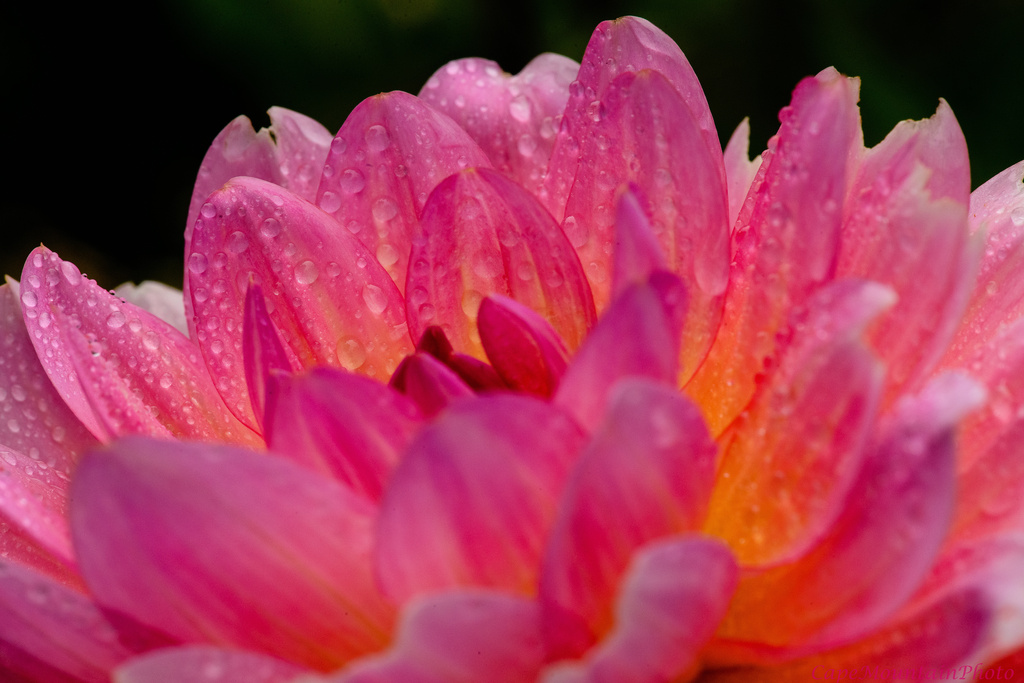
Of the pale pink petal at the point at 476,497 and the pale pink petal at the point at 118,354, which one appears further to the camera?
the pale pink petal at the point at 118,354

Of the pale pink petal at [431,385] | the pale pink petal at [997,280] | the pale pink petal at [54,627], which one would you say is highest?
the pale pink petal at [997,280]

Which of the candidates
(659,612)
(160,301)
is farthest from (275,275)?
(659,612)

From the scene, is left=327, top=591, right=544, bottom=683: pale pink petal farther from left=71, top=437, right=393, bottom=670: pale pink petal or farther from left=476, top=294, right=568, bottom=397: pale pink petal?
left=476, top=294, right=568, bottom=397: pale pink petal

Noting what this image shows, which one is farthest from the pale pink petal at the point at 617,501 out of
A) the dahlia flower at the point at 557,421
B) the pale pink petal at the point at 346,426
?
the pale pink petal at the point at 346,426

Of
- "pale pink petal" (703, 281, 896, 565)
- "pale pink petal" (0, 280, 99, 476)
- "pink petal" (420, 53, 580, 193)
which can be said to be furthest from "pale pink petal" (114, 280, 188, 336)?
"pale pink petal" (703, 281, 896, 565)

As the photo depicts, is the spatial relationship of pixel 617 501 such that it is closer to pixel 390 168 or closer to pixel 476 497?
pixel 476 497

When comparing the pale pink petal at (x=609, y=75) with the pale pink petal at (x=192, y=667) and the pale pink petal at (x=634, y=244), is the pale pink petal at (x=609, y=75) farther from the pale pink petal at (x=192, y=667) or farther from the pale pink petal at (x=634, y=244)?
the pale pink petal at (x=192, y=667)

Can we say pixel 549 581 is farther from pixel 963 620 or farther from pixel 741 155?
pixel 741 155
